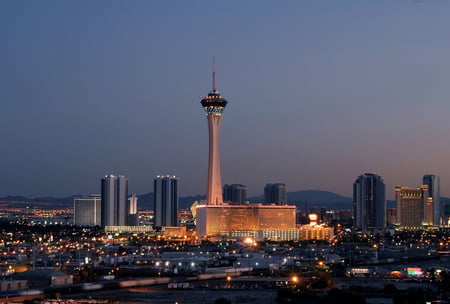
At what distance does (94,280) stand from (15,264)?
8.38m

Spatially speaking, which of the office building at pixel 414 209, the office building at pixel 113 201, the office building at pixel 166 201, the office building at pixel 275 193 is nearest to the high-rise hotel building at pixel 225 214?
the office building at pixel 166 201

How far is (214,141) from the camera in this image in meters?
106

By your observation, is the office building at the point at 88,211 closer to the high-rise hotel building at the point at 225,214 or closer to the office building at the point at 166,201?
the office building at the point at 166,201

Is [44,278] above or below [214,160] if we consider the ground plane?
below

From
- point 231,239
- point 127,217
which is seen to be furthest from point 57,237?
point 127,217

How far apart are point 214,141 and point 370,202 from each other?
7595 cm

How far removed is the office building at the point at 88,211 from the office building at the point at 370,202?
1685 inches

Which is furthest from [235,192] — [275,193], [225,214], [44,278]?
[44,278]

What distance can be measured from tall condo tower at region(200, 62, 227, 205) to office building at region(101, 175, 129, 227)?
139ft

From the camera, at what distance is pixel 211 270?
216 feet

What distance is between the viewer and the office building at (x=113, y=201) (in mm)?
152125

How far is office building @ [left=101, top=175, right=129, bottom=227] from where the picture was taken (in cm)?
15212

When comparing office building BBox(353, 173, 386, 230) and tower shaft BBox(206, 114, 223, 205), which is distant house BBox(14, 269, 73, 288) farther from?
office building BBox(353, 173, 386, 230)

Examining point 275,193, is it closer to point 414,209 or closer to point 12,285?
point 414,209
